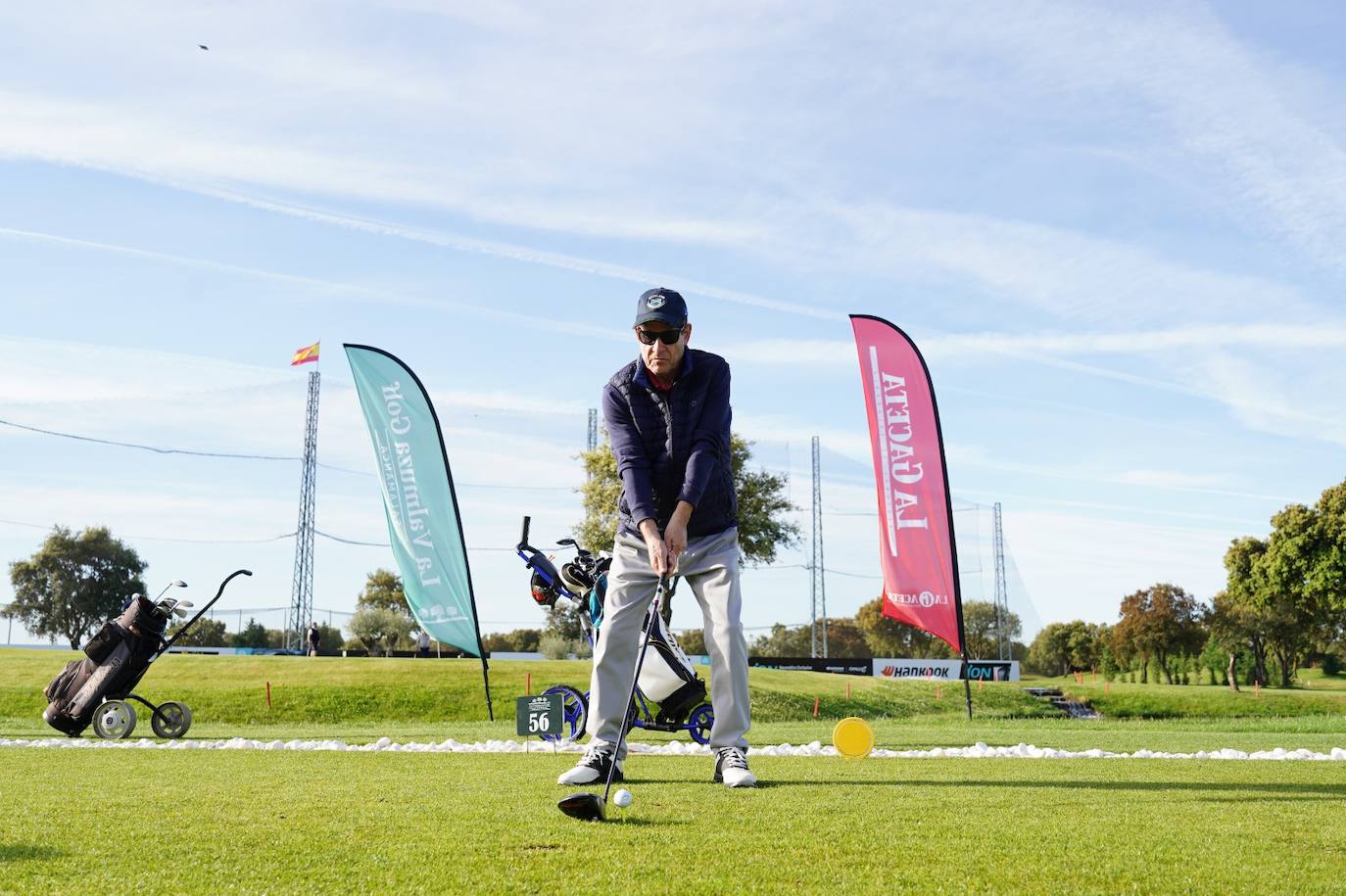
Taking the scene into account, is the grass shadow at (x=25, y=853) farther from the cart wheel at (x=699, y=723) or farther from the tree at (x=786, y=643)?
the tree at (x=786, y=643)

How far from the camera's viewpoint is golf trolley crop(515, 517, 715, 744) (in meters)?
8.66

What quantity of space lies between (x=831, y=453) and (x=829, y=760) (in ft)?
154

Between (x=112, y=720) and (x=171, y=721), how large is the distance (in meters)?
0.58

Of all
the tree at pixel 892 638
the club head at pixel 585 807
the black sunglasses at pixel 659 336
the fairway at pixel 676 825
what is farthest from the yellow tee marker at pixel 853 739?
the tree at pixel 892 638

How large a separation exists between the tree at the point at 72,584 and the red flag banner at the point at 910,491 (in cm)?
5355

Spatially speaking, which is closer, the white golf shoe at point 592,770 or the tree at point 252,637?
the white golf shoe at point 592,770

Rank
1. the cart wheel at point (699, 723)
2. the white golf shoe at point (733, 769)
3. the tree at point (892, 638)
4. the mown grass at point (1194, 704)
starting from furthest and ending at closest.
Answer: the tree at point (892, 638), the mown grass at point (1194, 704), the cart wheel at point (699, 723), the white golf shoe at point (733, 769)

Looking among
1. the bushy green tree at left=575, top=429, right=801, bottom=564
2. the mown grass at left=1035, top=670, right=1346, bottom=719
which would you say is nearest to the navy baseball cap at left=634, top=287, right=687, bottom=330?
the mown grass at left=1035, top=670, right=1346, bottom=719

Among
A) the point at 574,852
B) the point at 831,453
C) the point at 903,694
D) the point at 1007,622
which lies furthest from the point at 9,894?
the point at 1007,622

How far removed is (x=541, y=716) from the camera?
29.0ft

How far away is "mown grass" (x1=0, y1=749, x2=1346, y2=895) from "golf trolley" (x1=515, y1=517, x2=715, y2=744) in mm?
2737

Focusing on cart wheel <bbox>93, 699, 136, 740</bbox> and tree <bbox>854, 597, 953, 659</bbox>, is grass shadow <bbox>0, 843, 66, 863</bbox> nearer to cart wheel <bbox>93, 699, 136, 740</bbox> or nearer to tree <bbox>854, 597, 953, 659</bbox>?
cart wheel <bbox>93, 699, 136, 740</bbox>

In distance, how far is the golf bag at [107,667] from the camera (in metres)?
11.4

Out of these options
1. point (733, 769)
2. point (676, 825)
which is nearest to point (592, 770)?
point (733, 769)
